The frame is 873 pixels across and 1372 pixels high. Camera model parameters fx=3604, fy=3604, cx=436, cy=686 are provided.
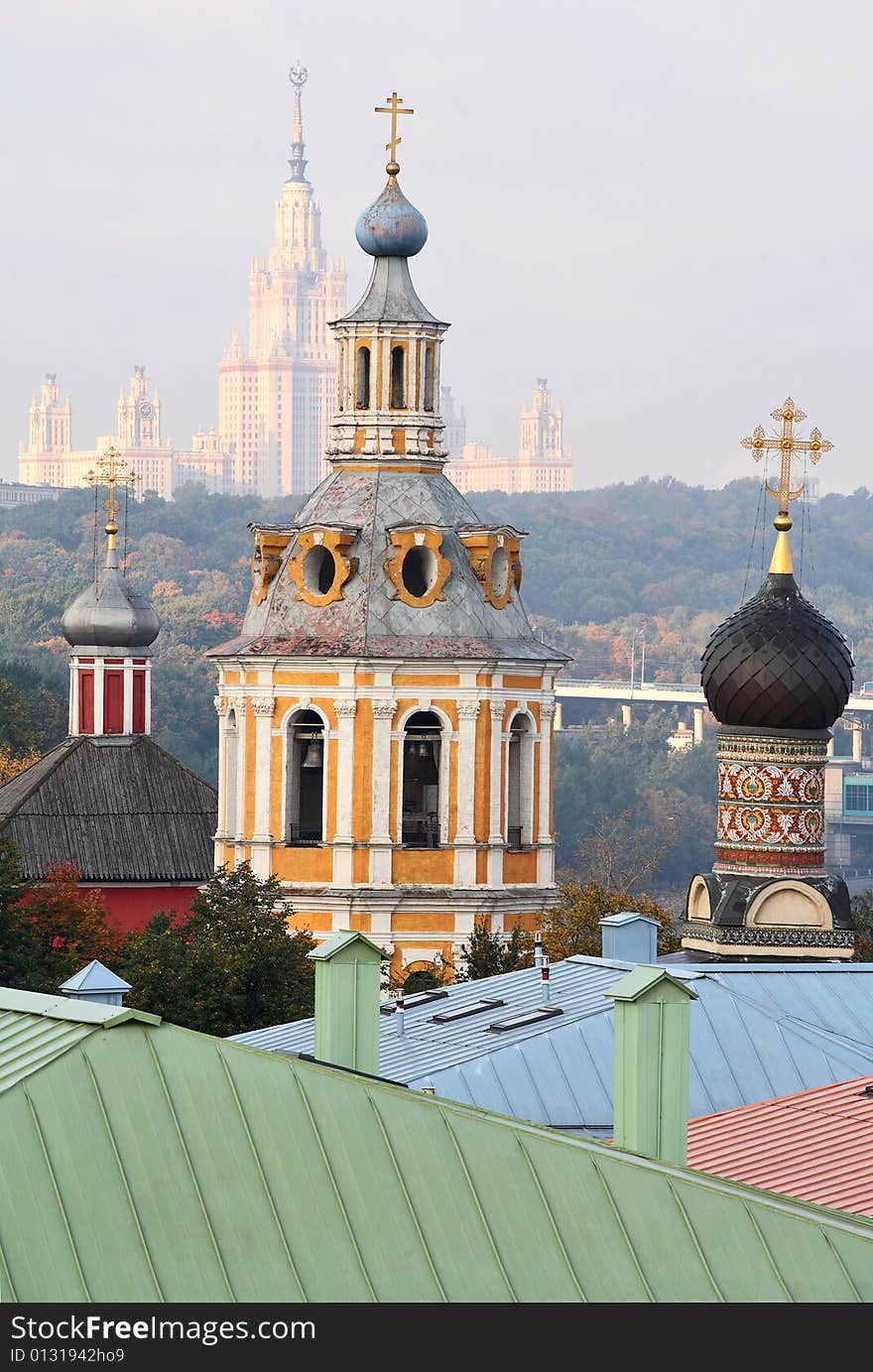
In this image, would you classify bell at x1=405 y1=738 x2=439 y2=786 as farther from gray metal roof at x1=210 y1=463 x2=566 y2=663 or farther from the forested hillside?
the forested hillside

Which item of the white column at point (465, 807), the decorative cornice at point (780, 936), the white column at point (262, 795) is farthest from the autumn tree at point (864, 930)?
the white column at point (262, 795)

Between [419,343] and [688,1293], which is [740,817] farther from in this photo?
[688,1293]

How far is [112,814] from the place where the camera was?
4656cm

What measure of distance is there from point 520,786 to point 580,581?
118821 millimetres

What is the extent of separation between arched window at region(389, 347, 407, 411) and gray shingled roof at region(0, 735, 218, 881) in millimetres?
7482

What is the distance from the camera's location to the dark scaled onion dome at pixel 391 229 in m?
40.4

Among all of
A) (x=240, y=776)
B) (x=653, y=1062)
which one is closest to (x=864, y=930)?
(x=240, y=776)

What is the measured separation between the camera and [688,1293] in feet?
40.3

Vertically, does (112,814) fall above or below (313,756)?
below

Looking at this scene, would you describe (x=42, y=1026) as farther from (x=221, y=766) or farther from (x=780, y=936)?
(x=221, y=766)

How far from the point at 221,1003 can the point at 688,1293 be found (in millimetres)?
18425

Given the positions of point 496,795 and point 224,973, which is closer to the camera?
point 224,973

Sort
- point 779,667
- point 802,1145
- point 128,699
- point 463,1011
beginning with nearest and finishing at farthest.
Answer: point 802,1145
point 463,1011
point 779,667
point 128,699

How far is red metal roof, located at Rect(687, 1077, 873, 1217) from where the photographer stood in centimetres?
1859
